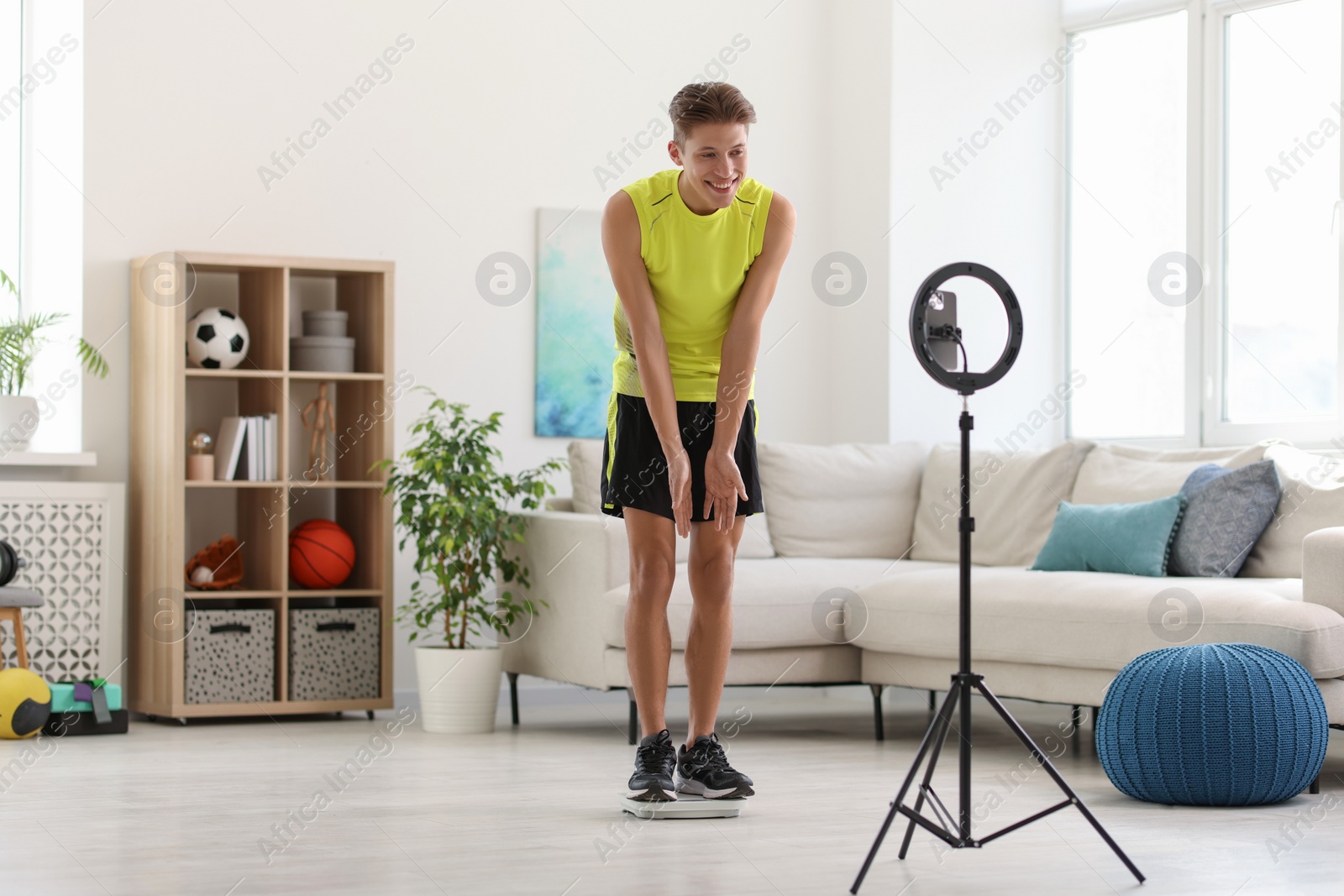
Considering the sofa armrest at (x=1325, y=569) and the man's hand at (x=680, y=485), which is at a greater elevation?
the man's hand at (x=680, y=485)

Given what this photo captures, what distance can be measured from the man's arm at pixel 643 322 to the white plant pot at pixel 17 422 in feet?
8.56

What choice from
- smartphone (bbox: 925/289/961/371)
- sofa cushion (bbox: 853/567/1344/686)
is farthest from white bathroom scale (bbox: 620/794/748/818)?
sofa cushion (bbox: 853/567/1344/686)

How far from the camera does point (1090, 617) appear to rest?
12.5ft

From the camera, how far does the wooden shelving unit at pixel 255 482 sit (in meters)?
4.65

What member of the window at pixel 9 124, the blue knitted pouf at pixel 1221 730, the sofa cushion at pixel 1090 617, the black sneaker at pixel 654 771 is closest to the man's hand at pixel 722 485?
the black sneaker at pixel 654 771

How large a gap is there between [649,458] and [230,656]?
7.31 ft

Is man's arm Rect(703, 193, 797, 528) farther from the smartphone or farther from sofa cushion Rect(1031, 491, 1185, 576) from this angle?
sofa cushion Rect(1031, 491, 1185, 576)

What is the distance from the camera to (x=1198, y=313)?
5.33 m

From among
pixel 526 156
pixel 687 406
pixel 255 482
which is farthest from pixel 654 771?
pixel 526 156

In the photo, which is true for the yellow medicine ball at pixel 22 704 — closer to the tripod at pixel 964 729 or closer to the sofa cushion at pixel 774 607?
the sofa cushion at pixel 774 607

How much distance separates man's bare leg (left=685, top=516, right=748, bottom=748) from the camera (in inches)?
118

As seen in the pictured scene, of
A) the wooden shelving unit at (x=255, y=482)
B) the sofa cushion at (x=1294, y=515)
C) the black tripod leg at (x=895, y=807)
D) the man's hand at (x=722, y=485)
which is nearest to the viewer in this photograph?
the black tripod leg at (x=895, y=807)

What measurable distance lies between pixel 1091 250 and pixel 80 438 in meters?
3.61

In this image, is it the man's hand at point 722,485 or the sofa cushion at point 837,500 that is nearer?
the man's hand at point 722,485
